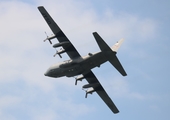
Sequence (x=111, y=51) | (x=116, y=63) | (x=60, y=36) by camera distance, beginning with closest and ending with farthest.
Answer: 1. (x=111, y=51)
2. (x=116, y=63)
3. (x=60, y=36)

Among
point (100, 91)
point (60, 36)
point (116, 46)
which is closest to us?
point (116, 46)

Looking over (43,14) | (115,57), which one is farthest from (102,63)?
(43,14)

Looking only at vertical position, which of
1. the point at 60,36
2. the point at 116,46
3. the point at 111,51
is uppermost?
the point at 60,36

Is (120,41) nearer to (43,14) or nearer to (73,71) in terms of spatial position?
(73,71)

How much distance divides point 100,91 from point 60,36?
11870 mm

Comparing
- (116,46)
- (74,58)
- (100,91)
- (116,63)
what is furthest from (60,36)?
(100,91)

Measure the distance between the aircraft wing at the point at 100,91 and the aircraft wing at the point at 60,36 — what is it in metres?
5.28

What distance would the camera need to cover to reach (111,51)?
164 feet

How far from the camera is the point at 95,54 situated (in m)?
50.7

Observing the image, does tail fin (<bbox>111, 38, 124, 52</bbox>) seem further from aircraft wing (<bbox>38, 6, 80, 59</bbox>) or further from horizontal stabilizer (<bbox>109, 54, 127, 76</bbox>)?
aircraft wing (<bbox>38, 6, 80, 59</bbox>)

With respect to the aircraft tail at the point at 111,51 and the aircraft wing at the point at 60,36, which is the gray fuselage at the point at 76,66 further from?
Answer: the aircraft wing at the point at 60,36

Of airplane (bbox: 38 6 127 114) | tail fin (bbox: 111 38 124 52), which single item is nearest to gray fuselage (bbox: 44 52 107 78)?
airplane (bbox: 38 6 127 114)

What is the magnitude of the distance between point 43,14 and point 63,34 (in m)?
3.82

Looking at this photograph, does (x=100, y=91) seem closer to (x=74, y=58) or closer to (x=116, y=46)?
(x=74, y=58)
